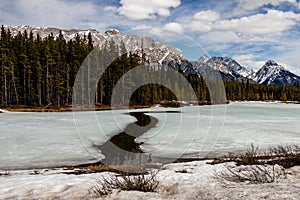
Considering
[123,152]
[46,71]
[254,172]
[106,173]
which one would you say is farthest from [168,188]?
[46,71]

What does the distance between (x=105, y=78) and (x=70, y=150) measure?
46274 millimetres

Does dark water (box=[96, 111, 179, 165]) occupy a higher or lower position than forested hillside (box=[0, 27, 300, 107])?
lower

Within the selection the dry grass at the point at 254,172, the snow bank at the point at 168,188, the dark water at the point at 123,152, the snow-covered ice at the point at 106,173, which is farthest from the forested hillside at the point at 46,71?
the snow bank at the point at 168,188

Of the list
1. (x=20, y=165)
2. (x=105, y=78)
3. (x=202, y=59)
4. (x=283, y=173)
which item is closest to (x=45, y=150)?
(x=20, y=165)

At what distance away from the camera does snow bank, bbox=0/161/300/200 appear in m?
5.60

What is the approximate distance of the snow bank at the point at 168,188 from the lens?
5.60 metres

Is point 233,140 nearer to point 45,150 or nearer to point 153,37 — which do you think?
point 153,37

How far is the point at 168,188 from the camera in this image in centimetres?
678

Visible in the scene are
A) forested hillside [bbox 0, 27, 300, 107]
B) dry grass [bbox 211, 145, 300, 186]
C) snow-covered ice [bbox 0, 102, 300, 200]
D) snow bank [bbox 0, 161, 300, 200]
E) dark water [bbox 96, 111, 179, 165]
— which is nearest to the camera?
snow bank [bbox 0, 161, 300, 200]

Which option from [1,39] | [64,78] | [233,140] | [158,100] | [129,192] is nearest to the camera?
[129,192]

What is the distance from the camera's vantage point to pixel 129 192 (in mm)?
6035

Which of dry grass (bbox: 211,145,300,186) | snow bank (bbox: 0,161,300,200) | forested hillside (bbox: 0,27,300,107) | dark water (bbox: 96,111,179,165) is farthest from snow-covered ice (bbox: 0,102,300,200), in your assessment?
forested hillside (bbox: 0,27,300,107)

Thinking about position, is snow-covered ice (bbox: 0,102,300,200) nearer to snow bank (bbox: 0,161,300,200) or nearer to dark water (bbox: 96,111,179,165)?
snow bank (bbox: 0,161,300,200)

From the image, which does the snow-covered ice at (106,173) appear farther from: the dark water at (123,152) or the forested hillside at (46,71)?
the forested hillside at (46,71)
